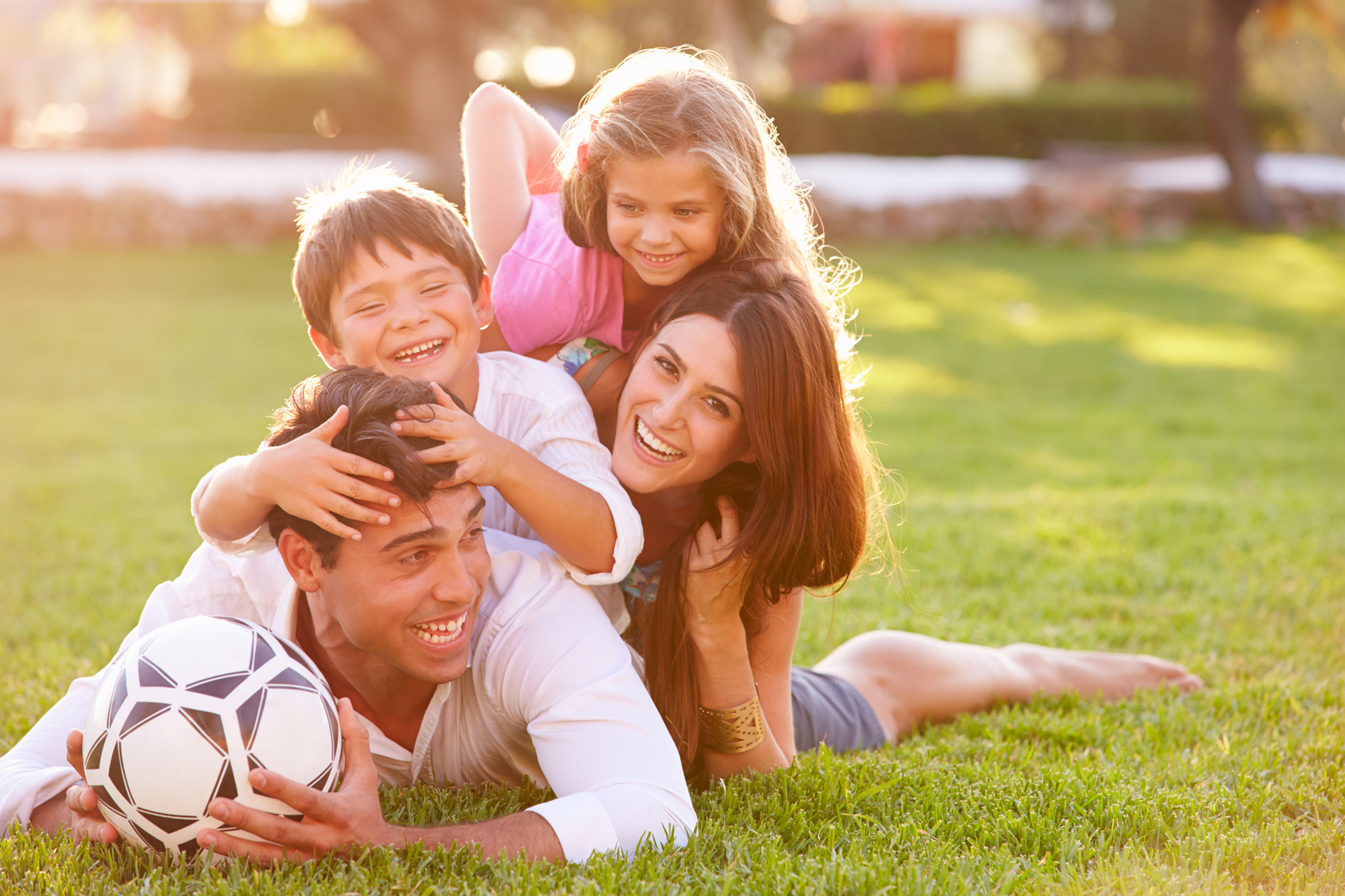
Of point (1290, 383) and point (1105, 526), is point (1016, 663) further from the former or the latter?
point (1290, 383)

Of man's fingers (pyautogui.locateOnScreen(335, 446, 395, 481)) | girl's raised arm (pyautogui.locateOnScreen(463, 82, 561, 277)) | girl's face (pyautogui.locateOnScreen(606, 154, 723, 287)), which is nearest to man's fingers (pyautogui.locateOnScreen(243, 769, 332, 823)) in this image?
man's fingers (pyautogui.locateOnScreen(335, 446, 395, 481))

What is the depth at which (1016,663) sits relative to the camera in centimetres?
448

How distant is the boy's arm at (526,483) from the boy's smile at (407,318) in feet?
1.50

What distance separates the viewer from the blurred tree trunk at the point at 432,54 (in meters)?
15.3

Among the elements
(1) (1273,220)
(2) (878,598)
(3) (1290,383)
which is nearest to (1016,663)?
(2) (878,598)

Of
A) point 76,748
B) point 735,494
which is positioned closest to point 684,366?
point 735,494

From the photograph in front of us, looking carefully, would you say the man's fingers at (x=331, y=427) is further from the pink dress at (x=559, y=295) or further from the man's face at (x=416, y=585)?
the pink dress at (x=559, y=295)

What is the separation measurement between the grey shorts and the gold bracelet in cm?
47

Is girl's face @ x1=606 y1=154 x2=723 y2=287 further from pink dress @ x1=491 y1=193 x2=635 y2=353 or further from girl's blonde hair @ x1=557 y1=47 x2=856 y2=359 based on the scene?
→ pink dress @ x1=491 y1=193 x2=635 y2=353

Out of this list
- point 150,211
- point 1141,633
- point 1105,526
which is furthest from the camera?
point 150,211

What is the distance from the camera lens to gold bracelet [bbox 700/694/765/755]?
3475 millimetres

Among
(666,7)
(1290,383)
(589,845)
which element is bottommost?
(1290,383)

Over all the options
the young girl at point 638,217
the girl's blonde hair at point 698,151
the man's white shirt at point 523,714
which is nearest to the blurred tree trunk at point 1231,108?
the young girl at point 638,217

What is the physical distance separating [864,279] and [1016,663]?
434 inches
